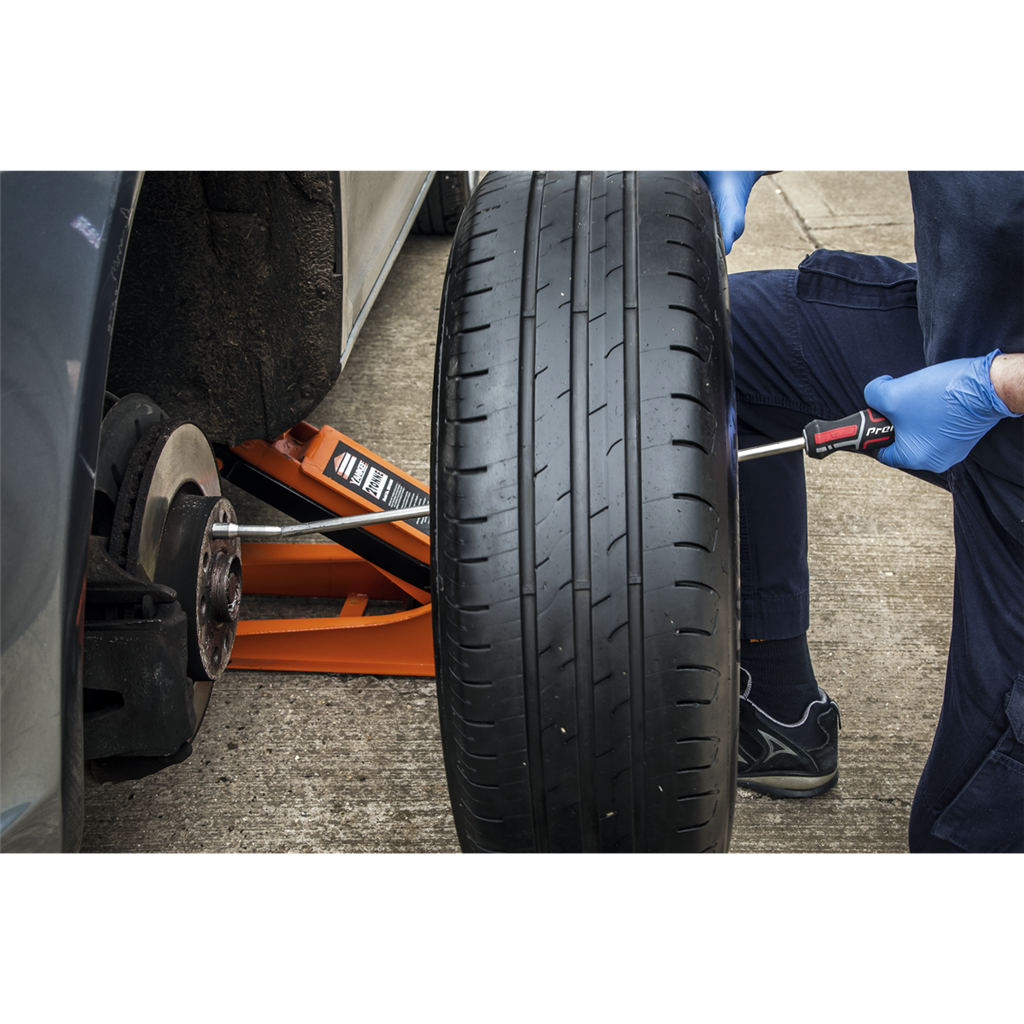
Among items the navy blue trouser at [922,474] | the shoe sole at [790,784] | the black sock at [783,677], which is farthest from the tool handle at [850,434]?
the shoe sole at [790,784]

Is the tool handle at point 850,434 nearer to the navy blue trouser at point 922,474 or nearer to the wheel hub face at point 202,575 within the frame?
the navy blue trouser at point 922,474

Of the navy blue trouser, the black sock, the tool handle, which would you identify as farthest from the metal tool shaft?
the black sock

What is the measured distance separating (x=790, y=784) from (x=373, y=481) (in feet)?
3.51

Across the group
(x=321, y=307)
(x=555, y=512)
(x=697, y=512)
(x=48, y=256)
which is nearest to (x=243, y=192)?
(x=321, y=307)

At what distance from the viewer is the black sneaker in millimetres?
1670

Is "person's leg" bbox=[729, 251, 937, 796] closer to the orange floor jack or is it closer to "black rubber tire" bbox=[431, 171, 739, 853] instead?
"black rubber tire" bbox=[431, 171, 739, 853]

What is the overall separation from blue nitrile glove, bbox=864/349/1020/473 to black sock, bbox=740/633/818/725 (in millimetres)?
452

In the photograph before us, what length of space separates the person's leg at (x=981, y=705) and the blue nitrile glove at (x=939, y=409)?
109 millimetres

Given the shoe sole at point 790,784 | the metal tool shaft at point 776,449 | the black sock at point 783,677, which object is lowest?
the shoe sole at point 790,784

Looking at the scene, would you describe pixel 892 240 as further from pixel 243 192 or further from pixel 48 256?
pixel 48 256

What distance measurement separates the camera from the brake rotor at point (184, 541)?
119cm

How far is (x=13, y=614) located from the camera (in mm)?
827

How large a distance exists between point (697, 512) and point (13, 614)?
70 cm

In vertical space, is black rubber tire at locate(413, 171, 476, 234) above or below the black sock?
above
